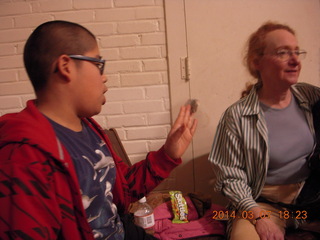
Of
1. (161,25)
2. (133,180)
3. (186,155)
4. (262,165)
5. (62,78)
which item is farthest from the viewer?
(186,155)

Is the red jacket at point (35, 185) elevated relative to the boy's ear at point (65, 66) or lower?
lower

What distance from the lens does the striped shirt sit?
3.34 feet

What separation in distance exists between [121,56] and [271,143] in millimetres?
1050

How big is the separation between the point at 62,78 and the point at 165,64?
0.96 metres

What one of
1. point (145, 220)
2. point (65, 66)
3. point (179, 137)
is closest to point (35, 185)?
point (65, 66)

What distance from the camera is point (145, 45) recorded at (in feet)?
4.83

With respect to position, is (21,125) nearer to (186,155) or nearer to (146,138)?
(146,138)

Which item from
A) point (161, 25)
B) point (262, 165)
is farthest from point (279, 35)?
point (161, 25)

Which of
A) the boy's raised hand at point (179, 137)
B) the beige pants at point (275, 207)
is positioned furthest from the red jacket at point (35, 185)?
the beige pants at point (275, 207)

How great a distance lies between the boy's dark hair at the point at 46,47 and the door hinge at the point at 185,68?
93 centimetres

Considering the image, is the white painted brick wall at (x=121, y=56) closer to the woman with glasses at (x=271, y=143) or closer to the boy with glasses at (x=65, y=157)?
the woman with glasses at (x=271, y=143)

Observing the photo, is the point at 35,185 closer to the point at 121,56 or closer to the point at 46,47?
the point at 46,47

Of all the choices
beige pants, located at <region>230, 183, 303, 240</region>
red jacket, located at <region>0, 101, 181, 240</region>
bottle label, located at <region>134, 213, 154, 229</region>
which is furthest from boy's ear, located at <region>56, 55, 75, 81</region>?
beige pants, located at <region>230, 183, 303, 240</region>

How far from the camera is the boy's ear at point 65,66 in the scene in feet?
1.97
